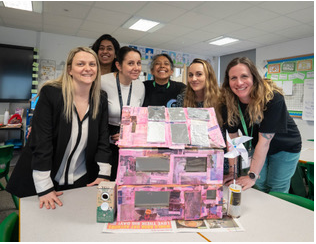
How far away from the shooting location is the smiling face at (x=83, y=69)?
136 centimetres

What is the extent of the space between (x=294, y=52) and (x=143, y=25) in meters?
3.73

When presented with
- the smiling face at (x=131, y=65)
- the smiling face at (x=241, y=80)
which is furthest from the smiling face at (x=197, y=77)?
the smiling face at (x=131, y=65)

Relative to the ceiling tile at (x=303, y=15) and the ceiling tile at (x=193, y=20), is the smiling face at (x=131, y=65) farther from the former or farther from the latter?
the ceiling tile at (x=303, y=15)

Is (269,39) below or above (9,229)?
above

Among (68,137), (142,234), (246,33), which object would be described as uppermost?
(246,33)

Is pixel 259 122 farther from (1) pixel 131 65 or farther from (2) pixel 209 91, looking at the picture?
(1) pixel 131 65

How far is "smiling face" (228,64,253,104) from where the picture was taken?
1.49 meters

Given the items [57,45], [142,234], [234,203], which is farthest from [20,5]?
[234,203]

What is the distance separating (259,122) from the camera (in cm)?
146

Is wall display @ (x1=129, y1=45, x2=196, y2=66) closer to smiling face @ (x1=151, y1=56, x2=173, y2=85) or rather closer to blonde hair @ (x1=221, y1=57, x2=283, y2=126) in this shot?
smiling face @ (x1=151, y1=56, x2=173, y2=85)

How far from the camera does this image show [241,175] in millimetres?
1470

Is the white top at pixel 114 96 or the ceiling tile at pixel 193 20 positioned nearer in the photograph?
the white top at pixel 114 96

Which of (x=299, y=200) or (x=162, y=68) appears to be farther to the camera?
(x=162, y=68)

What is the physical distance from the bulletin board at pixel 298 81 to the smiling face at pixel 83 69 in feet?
17.8
